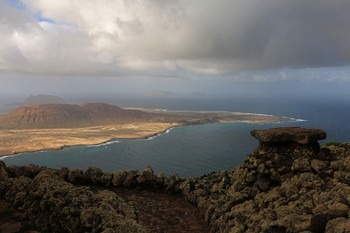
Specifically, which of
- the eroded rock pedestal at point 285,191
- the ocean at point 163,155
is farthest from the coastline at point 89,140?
the eroded rock pedestal at point 285,191

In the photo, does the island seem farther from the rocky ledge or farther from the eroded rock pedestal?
the eroded rock pedestal

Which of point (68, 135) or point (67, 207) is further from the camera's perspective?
point (68, 135)

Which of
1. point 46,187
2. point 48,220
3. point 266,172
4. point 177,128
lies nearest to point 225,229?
point 266,172

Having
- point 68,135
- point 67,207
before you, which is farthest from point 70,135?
point 67,207

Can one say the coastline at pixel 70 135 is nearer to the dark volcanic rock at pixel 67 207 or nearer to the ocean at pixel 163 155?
the ocean at pixel 163 155

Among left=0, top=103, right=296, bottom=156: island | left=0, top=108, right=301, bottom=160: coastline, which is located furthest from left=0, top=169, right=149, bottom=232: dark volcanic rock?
left=0, top=103, right=296, bottom=156: island

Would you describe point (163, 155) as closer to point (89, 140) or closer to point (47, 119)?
point (89, 140)
